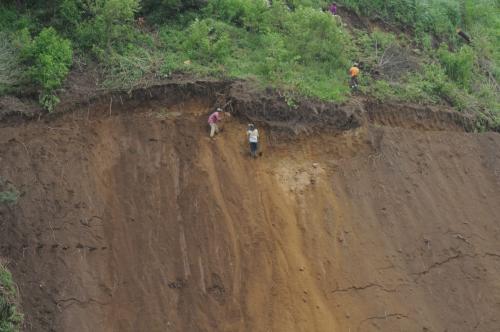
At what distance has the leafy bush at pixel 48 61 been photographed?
49.1ft

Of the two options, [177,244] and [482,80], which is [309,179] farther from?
[482,80]

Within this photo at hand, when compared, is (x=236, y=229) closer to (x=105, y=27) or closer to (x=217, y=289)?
(x=217, y=289)

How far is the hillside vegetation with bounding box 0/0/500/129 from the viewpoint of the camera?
51.1 feet

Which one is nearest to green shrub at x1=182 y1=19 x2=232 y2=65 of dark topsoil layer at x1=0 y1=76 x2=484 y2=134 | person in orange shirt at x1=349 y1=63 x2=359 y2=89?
dark topsoil layer at x1=0 y1=76 x2=484 y2=134

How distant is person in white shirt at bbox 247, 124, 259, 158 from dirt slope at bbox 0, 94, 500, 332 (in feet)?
0.69

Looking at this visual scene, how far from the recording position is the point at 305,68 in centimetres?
1705

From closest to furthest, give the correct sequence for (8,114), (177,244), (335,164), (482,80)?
(177,244) → (8,114) → (335,164) → (482,80)

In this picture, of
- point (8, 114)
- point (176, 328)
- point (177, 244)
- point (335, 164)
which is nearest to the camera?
point (176, 328)

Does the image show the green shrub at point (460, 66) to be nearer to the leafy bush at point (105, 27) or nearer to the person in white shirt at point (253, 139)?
the person in white shirt at point (253, 139)

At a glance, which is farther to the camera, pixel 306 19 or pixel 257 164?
pixel 306 19

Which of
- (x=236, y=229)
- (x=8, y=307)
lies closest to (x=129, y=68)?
(x=236, y=229)

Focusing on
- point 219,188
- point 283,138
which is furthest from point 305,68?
point 219,188

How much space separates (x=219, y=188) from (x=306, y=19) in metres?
5.22

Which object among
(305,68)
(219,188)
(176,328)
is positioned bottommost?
(176,328)
